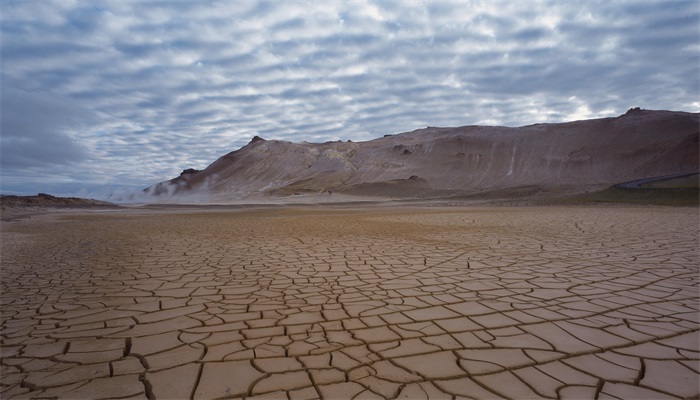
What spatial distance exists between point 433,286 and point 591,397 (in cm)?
216

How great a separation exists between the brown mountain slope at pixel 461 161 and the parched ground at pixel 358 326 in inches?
1452

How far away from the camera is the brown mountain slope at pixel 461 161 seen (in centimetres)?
4812

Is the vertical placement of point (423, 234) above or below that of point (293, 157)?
below

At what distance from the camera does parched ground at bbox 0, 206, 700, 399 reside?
2.19 m

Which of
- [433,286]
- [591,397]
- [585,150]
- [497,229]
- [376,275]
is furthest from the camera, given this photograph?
[585,150]

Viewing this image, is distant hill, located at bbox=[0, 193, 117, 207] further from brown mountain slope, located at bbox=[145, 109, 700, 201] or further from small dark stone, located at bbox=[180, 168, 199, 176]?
small dark stone, located at bbox=[180, 168, 199, 176]

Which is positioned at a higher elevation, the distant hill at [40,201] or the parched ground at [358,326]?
the distant hill at [40,201]

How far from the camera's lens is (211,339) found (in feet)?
9.27

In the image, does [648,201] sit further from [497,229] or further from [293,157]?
[293,157]

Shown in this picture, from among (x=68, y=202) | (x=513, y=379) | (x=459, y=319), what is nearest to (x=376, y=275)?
(x=459, y=319)

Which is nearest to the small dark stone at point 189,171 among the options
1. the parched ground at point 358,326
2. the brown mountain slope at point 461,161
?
the brown mountain slope at point 461,161

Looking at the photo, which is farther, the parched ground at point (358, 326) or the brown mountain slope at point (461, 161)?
the brown mountain slope at point (461, 161)

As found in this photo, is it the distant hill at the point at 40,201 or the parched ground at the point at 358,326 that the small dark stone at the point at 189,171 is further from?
the parched ground at the point at 358,326

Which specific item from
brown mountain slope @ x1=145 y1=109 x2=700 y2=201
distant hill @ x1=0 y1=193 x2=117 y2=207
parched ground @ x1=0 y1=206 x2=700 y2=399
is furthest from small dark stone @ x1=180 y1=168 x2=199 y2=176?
parched ground @ x1=0 y1=206 x2=700 y2=399
